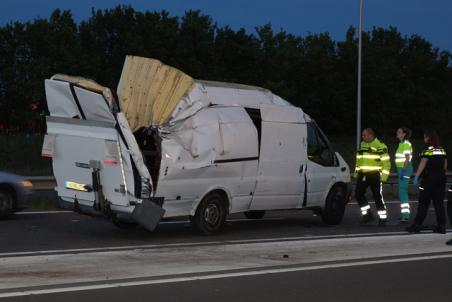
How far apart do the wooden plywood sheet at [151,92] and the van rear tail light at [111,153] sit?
23.2 inches

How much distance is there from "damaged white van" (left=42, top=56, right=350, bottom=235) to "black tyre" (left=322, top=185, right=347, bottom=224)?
1589 millimetres

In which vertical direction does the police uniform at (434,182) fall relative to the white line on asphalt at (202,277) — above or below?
above

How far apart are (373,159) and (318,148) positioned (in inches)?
45.5

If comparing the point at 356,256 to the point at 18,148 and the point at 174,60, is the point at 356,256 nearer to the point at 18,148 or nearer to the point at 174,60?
the point at 18,148

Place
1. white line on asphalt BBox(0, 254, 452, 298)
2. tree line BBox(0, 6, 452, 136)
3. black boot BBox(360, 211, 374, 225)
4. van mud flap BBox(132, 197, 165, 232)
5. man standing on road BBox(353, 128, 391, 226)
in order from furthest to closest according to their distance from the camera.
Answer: tree line BBox(0, 6, 452, 136) → black boot BBox(360, 211, 374, 225) → man standing on road BBox(353, 128, 391, 226) → van mud flap BBox(132, 197, 165, 232) → white line on asphalt BBox(0, 254, 452, 298)

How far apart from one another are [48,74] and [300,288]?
50.3m

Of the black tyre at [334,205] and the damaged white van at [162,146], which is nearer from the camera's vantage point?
the damaged white van at [162,146]

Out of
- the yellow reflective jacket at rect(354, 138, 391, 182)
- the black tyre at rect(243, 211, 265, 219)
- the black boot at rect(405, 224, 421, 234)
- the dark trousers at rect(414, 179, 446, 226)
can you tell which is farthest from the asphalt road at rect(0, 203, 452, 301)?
the yellow reflective jacket at rect(354, 138, 391, 182)

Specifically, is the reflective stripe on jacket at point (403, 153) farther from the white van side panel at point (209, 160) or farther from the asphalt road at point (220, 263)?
the white van side panel at point (209, 160)

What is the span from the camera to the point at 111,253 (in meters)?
11.2

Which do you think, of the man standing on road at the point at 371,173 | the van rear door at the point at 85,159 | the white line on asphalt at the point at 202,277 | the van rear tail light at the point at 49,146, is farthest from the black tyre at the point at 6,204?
the white line on asphalt at the point at 202,277

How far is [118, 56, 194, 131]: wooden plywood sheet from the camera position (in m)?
13.1

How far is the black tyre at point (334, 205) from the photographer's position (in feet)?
51.8

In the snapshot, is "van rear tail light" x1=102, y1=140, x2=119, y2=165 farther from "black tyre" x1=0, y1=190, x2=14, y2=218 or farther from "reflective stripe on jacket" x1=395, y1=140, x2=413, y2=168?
"reflective stripe on jacket" x1=395, y1=140, x2=413, y2=168
